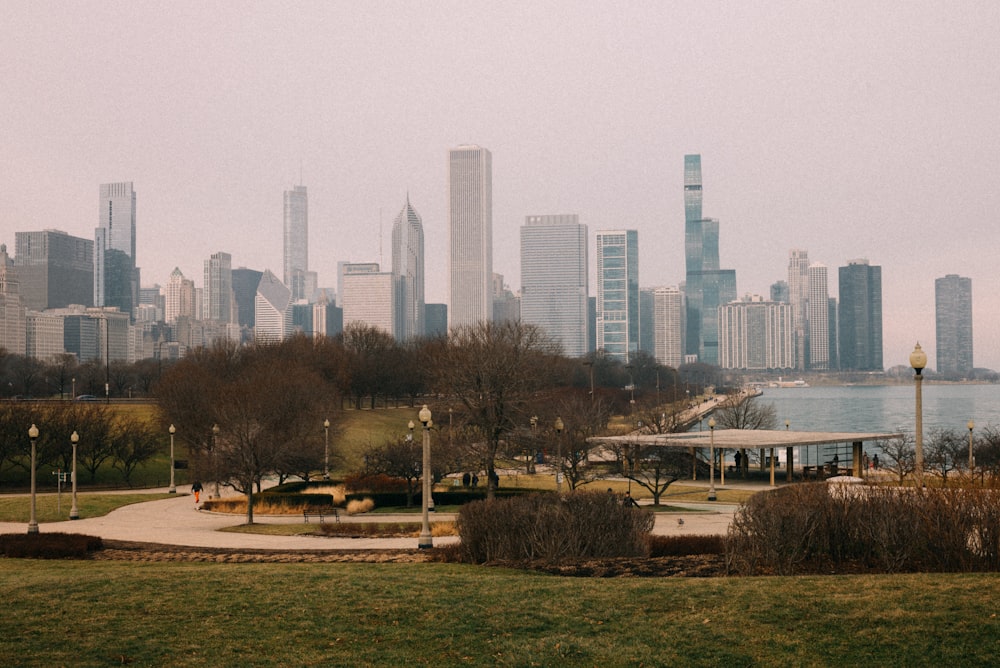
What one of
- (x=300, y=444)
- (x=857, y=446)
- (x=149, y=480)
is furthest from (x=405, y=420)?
(x=857, y=446)

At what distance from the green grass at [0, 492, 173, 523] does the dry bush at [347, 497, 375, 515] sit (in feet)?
40.7

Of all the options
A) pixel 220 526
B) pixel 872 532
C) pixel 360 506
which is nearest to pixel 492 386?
pixel 360 506

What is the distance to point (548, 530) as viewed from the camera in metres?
21.0

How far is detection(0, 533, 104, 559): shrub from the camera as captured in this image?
Result: 26.7 m

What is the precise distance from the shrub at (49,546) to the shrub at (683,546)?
16867 millimetres

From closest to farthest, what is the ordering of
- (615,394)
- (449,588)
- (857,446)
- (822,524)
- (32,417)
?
(449,588) < (822,524) < (857,446) < (32,417) < (615,394)

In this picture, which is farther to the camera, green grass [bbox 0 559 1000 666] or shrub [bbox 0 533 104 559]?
shrub [bbox 0 533 104 559]

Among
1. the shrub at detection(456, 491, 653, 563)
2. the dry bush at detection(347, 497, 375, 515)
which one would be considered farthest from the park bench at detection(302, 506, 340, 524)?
the shrub at detection(456, 491, 653, 563)

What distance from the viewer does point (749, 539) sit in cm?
1870

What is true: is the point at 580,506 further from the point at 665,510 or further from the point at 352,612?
the point at 665,510

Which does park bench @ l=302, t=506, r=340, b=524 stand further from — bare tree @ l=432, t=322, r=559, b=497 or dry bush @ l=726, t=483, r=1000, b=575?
dry bush @ l=726, t=483, r=1000, b=575

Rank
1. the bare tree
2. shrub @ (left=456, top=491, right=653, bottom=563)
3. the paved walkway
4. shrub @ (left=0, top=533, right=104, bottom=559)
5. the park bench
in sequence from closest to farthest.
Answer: shrub @ (left=456, top=491, right=653, bottom=563) < shrub @ (left=0, top=533, right=104, bottom=559) < the paved walkway < the park bench < the bare tree

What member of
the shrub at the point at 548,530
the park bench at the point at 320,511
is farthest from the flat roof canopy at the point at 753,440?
the shrub at the point at 548,530

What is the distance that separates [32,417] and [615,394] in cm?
8741
